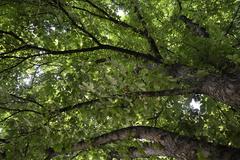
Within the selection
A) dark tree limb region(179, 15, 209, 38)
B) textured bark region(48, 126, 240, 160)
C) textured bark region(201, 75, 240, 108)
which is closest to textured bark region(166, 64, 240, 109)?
textured bark region(201, 75, 240, 108)

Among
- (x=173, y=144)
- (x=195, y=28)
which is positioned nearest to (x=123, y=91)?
(x=173, y=144)

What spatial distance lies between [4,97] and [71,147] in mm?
1202

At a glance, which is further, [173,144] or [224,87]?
[173,144]

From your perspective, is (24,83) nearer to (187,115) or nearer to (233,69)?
(187,115)

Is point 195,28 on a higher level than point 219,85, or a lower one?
higher

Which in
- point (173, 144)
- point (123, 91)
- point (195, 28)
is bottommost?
point (173, 144)

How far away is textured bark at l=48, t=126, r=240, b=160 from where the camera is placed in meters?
4.11

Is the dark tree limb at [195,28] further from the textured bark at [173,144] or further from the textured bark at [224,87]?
the textured bark at [173,144]

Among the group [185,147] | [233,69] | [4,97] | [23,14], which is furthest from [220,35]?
[23,14]

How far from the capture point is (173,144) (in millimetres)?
4434

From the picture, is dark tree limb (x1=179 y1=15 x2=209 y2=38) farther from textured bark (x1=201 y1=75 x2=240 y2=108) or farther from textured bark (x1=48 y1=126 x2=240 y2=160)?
textured bark (x1=48 y1=126 x2=240 y2=160)

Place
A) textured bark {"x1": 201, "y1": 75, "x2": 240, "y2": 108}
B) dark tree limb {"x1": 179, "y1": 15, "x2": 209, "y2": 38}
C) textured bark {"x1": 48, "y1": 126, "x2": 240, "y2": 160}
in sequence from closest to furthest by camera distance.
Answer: textured bark {"x1": 201, "y1": 75, "x2": 240, "y2": 108} → textured bark {"x1": 48, "y1": 126, "x2": 240, "y2": 160} → dark tree limb {"x1": 179, "y1": 15, "x2": 209, "y2": 38}

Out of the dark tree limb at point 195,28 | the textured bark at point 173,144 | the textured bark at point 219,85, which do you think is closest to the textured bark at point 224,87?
the textured bark at point 219,85

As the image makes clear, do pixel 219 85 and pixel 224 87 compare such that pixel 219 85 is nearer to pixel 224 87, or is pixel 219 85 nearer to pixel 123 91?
pixel 224 87
